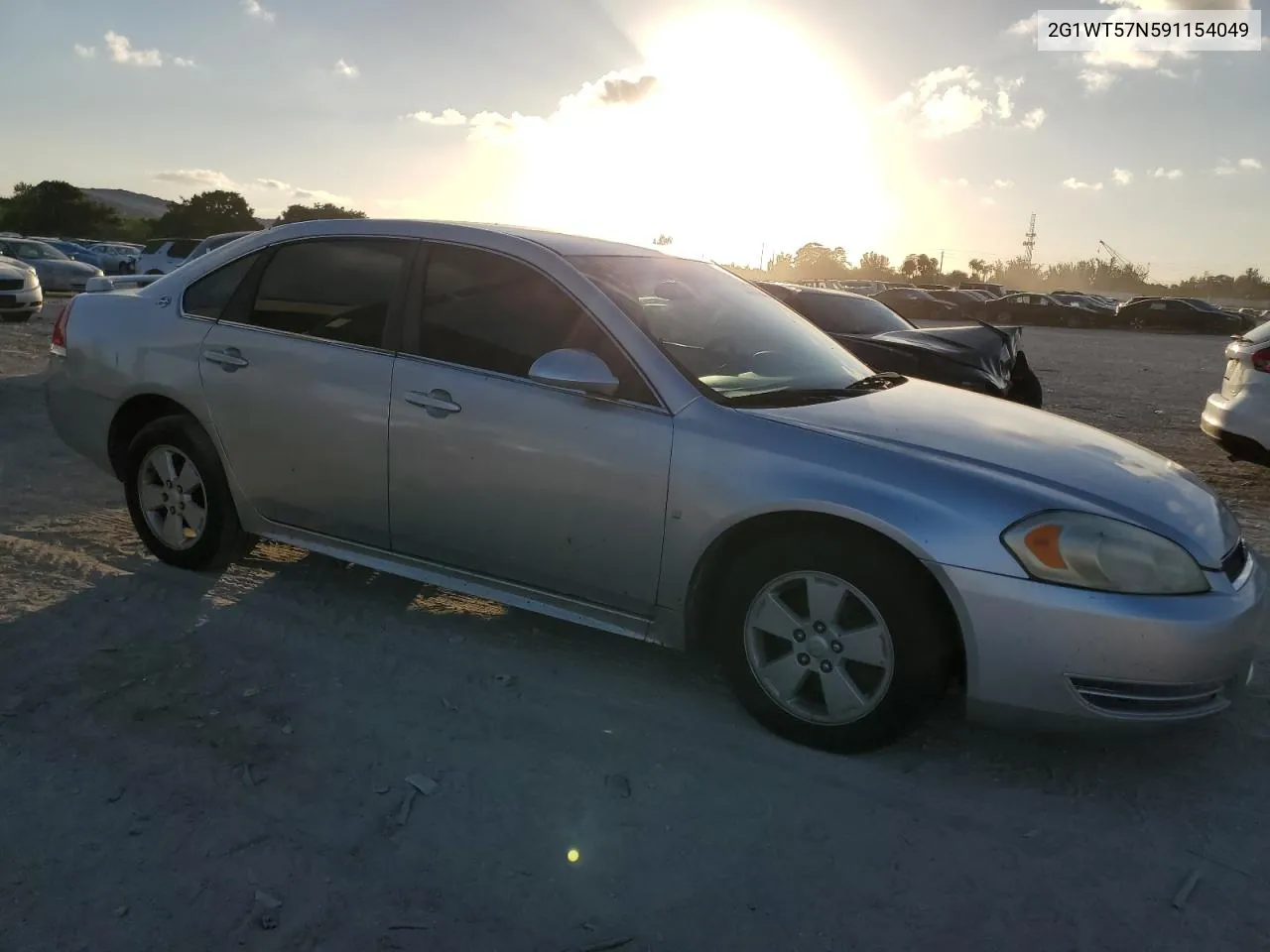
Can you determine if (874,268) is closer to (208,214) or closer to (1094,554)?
(208,214)

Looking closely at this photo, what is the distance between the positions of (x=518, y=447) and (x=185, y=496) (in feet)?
6.08

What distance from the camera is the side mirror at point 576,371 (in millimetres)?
3324

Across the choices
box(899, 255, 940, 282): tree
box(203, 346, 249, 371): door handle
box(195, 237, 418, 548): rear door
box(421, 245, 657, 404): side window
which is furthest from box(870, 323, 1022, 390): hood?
box(899, 255, 940, 282): tree

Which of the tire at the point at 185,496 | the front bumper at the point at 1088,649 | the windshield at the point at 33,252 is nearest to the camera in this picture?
the front bumper at the point at 1088,649

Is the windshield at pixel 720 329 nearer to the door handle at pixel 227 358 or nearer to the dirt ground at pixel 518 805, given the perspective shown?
the dirt ground at pixel 518 805

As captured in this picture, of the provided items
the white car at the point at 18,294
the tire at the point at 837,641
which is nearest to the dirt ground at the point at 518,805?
the tire at the point at 837,641

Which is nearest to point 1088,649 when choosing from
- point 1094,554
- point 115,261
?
point 1094,554

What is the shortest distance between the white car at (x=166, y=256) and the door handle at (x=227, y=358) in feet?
70.0

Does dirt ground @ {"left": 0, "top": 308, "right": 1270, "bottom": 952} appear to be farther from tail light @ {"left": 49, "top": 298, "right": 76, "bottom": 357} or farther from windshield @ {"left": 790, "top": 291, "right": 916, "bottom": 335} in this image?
windshield @ {"left": 790, "top": 291, "right": 916, "bottom": 335}

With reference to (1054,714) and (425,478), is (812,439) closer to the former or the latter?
(1054,714)

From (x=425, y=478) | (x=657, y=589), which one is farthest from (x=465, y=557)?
(x=657, y=589)

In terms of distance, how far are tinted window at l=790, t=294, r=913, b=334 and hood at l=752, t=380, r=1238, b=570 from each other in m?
5.07

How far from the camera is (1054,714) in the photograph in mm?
2924

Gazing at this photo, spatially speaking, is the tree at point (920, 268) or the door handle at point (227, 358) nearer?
the door handle at point (227, 358)
